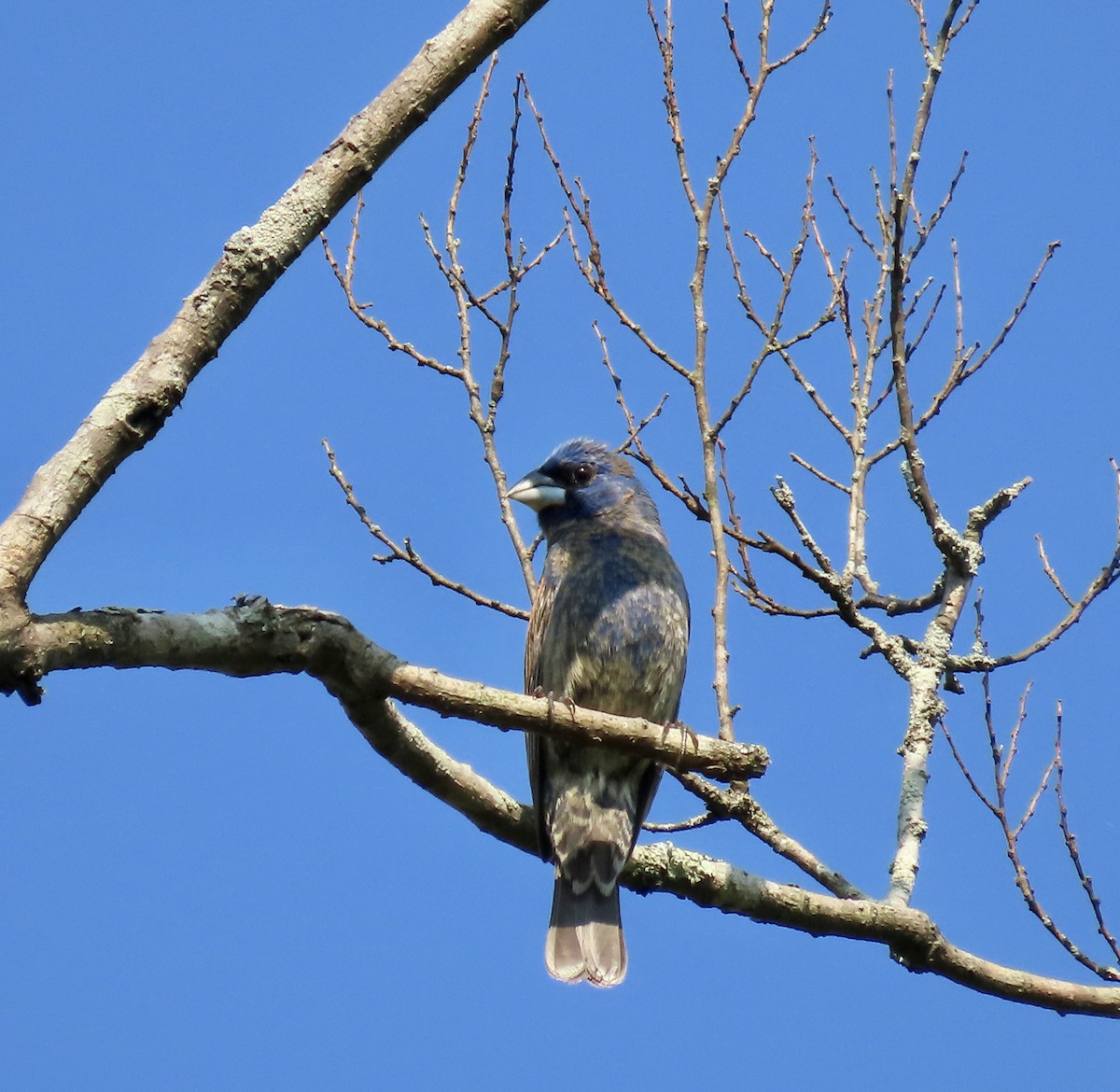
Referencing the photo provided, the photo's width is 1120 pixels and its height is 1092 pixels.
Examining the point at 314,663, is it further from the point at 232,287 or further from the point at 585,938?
the point at 585,938

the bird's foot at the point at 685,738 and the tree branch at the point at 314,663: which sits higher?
the bird's foot at the point at 685,738

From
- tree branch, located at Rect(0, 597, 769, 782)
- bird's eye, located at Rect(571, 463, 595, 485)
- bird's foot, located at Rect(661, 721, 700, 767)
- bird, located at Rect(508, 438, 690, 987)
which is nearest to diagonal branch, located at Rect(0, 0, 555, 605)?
tree branch, located at Rect(0, 597, 769, 782)

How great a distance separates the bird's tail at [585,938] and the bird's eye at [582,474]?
186 cm

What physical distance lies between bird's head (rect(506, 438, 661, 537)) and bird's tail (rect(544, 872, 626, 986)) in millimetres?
1666

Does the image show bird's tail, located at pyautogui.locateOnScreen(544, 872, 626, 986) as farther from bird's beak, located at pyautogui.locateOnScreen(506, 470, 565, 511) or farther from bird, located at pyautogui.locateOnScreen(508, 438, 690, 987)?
bird's beak, located at pyautogui.locateOnScreen(506, 470, 565, 511)

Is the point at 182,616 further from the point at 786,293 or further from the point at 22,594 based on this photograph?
the point at 786,293

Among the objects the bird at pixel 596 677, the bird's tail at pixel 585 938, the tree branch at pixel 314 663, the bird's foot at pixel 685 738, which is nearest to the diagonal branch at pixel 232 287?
the tree branch at pixel 314 663

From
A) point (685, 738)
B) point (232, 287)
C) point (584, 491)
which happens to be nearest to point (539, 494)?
point (584, 491)

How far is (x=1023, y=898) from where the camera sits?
5055 millimetres

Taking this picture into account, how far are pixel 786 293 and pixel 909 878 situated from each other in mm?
2382

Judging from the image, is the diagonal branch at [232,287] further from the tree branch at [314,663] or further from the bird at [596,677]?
the bird at [596,677]

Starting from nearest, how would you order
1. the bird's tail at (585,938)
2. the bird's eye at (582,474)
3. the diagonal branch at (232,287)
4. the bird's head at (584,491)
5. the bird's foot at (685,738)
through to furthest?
1. the diagonal branch at (232,287)
2. the bird's foot at (685,738)
3. the bird's tail at (585,938)
4. the bird's head at (584,491)
5. the bird's eye at (582,474)

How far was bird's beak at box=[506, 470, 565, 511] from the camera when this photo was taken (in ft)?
21.3

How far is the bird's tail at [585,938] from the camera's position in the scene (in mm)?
5496
